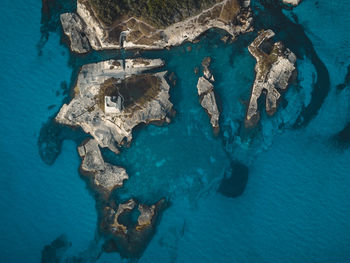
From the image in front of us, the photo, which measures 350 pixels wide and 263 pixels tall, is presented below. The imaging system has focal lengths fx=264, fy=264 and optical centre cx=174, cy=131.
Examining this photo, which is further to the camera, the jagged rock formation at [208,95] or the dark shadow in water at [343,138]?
the dark shadow in water at [343,138]

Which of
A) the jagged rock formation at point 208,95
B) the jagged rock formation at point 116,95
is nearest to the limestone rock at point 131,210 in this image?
the jagged rock formation at point 116,95

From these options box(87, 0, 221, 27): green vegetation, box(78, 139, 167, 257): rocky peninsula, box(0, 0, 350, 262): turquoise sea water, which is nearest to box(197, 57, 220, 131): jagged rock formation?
box(0, 0, 350, 262): turquoise sea water

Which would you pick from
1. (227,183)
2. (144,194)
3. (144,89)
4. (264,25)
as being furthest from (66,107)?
(264,25)

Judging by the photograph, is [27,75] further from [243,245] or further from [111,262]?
[243,245]

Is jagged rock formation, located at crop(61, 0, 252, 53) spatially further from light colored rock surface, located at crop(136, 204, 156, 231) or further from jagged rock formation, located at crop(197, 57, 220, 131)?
light colored rock surface, located at crop(136, 204, 156, 231)

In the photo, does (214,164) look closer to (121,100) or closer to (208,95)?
(208,95)

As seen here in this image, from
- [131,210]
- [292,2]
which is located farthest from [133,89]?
[292,2]

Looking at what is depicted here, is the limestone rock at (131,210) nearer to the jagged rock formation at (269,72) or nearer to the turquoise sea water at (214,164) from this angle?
the turquoise sea water at (214,164)
